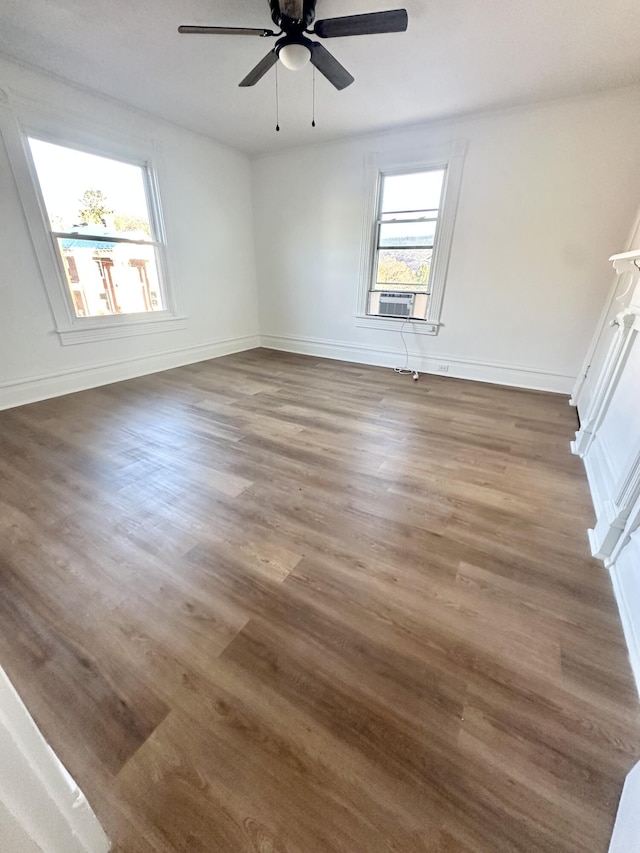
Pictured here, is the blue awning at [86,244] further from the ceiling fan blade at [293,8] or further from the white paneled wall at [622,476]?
the white paneled wall at [622,476]

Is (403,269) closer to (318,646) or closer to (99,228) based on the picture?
(99,228)

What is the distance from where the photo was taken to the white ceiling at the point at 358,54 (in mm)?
2102

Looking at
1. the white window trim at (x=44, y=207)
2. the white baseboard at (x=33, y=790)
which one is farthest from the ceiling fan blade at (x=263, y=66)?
the white baseboard at (x=33, y=790)

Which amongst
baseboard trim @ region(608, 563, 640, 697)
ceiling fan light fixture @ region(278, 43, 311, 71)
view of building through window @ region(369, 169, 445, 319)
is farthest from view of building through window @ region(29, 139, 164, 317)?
baseboard trim @ region(608, 563, 640, 697)

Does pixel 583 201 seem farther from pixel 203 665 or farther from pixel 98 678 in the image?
pixel 98 678

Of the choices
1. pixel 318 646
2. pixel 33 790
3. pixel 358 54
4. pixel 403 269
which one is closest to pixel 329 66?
pixel 358 54

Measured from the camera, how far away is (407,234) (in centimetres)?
418

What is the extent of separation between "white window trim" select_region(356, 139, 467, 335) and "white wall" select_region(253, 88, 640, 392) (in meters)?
0.08

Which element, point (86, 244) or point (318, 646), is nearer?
point (318, 646)

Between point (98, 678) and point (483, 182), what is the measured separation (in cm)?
488

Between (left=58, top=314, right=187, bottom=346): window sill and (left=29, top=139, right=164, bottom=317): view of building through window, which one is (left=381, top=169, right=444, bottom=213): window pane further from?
(left=58, top=314, right=187, bottom=346): window sill

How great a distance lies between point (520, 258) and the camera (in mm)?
3641

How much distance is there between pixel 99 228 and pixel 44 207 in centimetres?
50

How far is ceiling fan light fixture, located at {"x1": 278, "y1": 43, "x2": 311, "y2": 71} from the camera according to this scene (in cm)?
200
